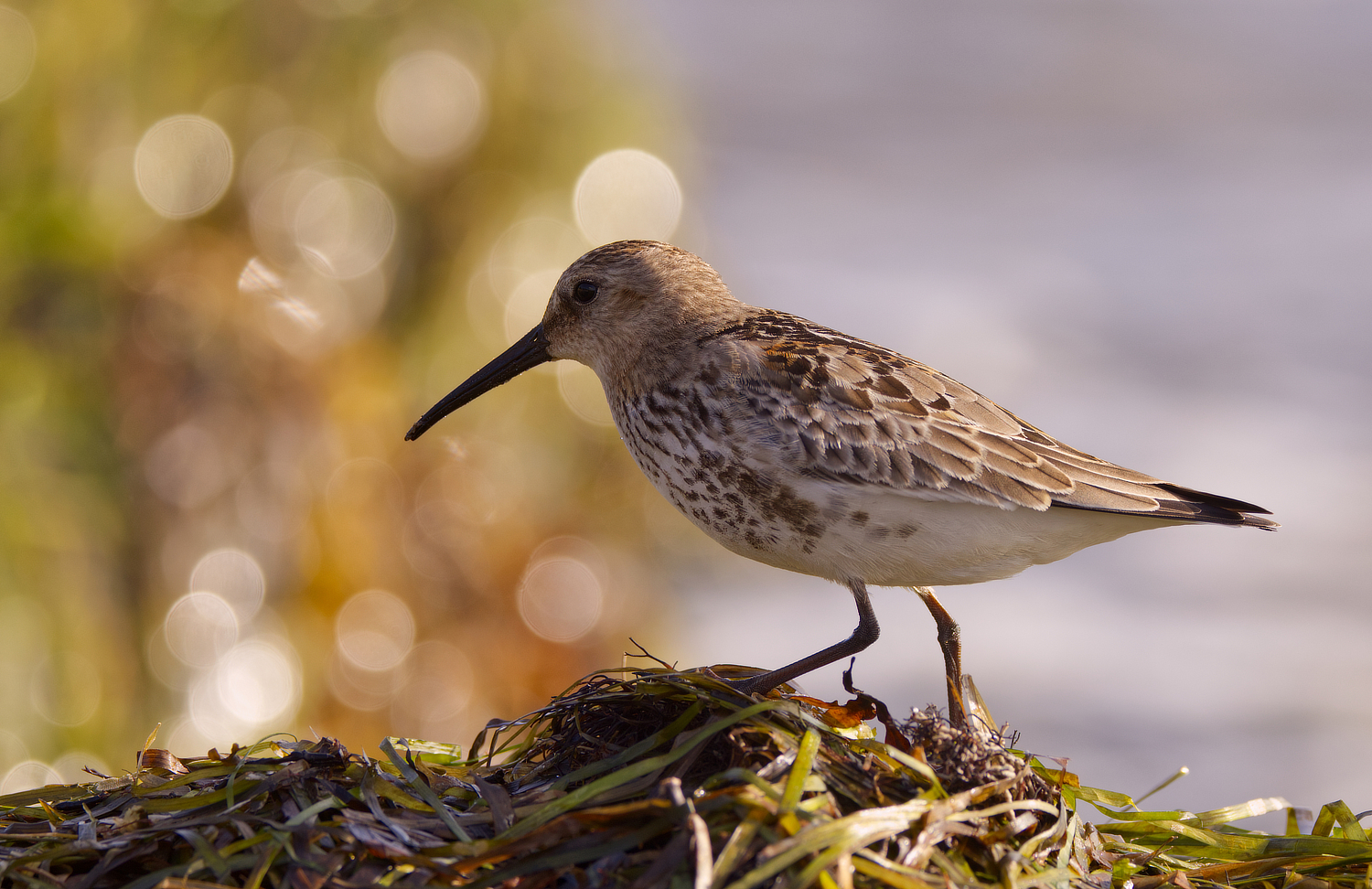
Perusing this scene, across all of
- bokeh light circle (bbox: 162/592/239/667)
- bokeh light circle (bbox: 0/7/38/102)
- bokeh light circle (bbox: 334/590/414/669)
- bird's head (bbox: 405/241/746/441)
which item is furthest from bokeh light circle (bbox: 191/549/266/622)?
bokeh light circle (bbox: 0/7/38/102)

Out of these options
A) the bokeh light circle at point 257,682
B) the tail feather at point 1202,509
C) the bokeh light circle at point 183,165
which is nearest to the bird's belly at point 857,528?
the tail feather at point 1202,509

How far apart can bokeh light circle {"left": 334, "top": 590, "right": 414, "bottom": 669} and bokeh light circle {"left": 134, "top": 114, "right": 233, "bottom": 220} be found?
81.2 inches

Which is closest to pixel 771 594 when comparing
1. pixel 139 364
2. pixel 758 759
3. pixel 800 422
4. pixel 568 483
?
pixel 568 483

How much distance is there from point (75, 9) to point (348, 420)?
215 centimetres

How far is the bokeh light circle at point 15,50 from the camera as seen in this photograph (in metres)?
5.12

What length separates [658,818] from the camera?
7.27ft

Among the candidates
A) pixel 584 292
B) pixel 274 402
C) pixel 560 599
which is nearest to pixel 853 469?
pixel 584 292

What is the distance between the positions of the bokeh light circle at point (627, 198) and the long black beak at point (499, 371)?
10.1 ft

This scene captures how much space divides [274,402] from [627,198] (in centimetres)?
285

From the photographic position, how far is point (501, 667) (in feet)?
20.6

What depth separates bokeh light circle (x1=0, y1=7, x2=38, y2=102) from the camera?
5121 mm

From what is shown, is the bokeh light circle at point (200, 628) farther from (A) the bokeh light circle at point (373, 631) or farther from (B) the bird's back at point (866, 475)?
(B) the bird's back at point (866, 475)

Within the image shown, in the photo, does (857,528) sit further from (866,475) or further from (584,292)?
(584,292)

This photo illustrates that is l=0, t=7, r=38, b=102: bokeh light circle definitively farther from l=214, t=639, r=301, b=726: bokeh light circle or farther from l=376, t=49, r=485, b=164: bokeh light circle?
l=214, t=639, r=301, b=726: bokeh light circle
